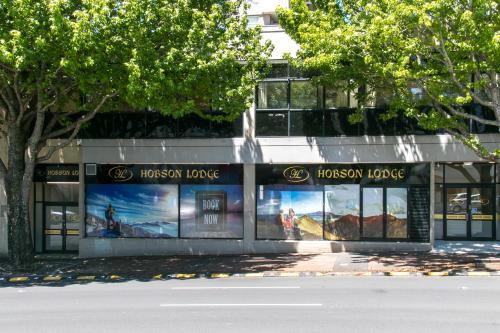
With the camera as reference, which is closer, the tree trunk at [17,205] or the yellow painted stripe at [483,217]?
the tree trunk at [17,205]

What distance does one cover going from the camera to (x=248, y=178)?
2041 cm

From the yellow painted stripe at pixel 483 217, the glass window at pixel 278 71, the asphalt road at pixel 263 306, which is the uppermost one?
the glass window at pixel 278 71

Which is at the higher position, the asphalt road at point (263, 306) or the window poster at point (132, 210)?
the window poster at point (132, 210)

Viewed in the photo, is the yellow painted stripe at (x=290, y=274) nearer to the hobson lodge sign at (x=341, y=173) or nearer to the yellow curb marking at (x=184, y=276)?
the yellow curb marking at (x=184, y=276)

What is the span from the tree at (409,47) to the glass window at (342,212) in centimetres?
363

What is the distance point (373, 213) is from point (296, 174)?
9.94 feet

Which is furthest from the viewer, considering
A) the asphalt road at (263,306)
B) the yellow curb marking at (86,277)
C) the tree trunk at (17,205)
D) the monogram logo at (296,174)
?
the monogram logo at (296,174)

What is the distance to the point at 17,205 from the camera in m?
17.2

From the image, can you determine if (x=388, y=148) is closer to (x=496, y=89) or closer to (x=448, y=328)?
(x=496, y=89)

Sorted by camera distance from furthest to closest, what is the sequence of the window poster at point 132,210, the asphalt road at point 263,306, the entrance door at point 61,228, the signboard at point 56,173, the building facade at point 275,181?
the entrance door at point 61,228 < the signboard at point 56,173 < the window poster at point 132,210 < the building facade at point 275,181 < the asphalt road at point 263,306

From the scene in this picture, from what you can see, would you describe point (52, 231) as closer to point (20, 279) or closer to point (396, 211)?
point (20, 279)

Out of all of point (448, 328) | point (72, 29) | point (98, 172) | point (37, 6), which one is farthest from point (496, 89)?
point (98, 172)

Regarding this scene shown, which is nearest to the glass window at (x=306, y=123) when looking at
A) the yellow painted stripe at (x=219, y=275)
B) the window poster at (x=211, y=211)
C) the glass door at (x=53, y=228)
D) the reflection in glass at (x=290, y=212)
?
the reflection in glass at (x=290, y=212)

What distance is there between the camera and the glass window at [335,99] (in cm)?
1980
